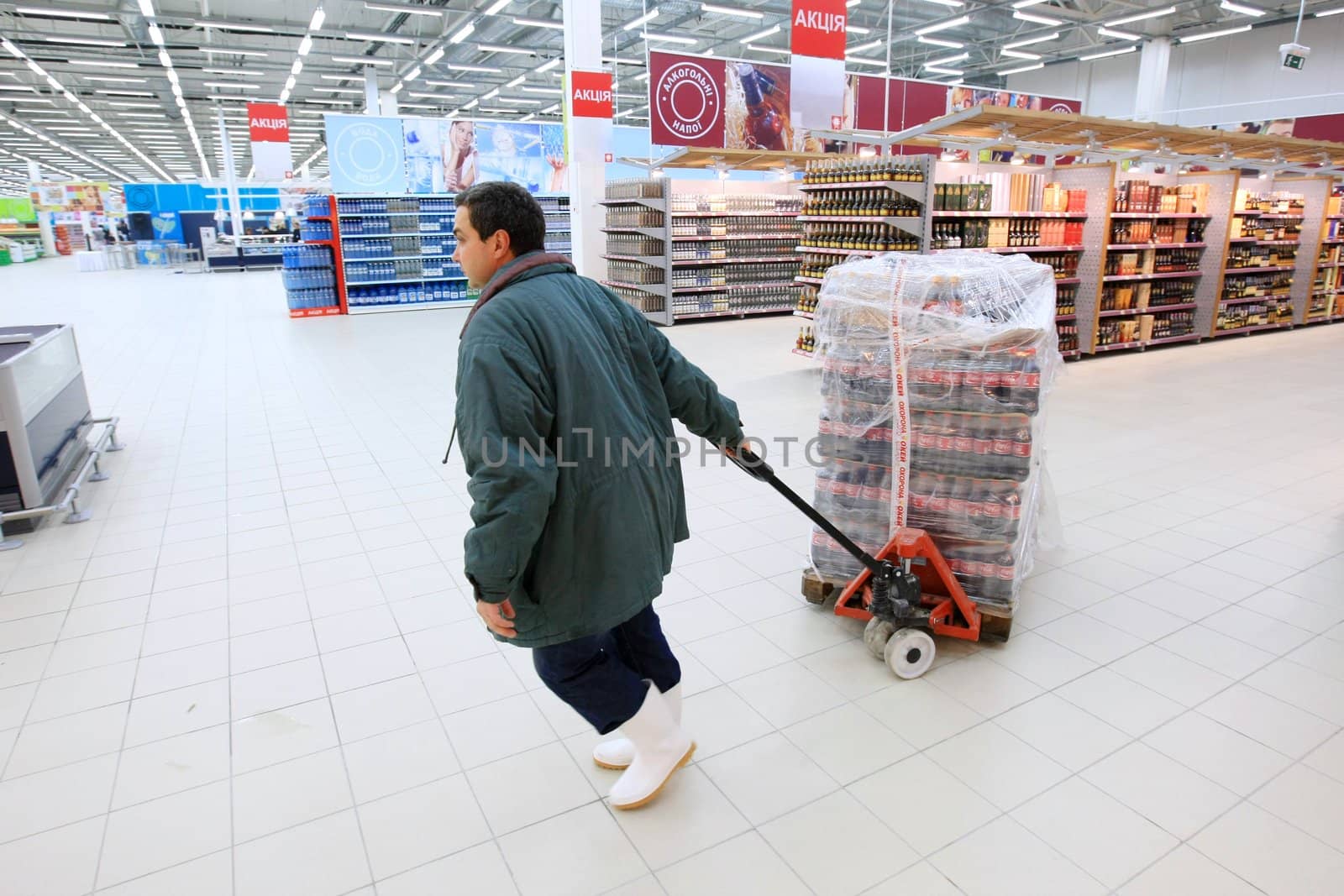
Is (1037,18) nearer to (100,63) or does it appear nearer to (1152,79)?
(1152,79)

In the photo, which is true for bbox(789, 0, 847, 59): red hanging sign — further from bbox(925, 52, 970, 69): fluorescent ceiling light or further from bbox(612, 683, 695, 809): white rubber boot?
bbox(925, 52, 970, 69): fluorescent ceiling light

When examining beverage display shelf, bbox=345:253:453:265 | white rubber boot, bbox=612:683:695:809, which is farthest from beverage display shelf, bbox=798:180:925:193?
beverage display shelf, bbox=345:253:453:265

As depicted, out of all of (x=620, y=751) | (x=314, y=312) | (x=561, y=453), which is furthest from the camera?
(x=314, y=312)

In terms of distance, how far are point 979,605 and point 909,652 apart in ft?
1.40

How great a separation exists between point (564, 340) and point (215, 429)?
19.1 feet

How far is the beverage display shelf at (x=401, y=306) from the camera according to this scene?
1440 centimetres

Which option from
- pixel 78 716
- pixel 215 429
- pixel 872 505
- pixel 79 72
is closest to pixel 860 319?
pixel 872 505

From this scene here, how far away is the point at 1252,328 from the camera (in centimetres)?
1085

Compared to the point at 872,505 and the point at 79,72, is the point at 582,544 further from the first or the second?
the point at 79,72

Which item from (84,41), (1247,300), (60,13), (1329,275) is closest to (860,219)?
(1247,300)

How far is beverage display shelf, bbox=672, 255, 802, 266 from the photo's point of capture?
11.6m

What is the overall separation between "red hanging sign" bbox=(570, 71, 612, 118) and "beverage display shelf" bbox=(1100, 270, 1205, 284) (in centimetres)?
658

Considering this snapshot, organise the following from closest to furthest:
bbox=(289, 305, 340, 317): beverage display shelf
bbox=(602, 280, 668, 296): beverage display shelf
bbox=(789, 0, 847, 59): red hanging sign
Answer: bbox=(789, 0, 847, 59): red hanging sign
bbox=(602, 280, 668, 296): beverage display shelf
bbox=(289, 305, 340, 317): beverage display shelf

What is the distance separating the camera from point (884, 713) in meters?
2.63
